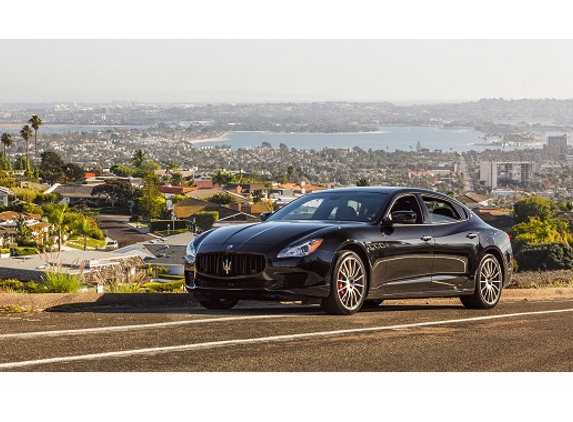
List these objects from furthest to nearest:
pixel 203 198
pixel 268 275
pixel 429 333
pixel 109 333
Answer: pixel 203 198 → pixel 268 275 → pixel 429 333 → pixel 109 333

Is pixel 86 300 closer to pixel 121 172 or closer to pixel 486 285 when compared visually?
pixel 486 285

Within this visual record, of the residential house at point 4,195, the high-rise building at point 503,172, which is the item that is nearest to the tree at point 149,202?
the residential house at point 4,195

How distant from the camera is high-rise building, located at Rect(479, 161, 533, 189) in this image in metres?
189

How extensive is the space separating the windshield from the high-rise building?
176796 mm

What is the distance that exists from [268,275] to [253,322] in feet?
3.30

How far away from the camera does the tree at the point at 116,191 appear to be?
448ft

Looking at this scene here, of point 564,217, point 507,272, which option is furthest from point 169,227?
point 507,272

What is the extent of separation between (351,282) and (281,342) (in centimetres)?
267

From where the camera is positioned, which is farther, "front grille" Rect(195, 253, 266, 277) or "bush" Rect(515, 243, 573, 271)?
"bush" Rect(515, 243, 573, 271)

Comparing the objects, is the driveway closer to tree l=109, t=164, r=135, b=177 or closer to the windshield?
tree l=109, t=164, r=135, b=177

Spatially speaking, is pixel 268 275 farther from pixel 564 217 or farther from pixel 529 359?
pixel 564 217

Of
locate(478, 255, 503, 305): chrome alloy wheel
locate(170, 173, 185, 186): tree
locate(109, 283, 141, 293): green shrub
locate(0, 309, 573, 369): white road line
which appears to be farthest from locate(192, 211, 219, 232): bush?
locate(0, 309, 573, 369): white road line

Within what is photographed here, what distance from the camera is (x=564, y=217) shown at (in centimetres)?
9800

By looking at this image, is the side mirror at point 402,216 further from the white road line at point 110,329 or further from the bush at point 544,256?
the bush at point 544,256
